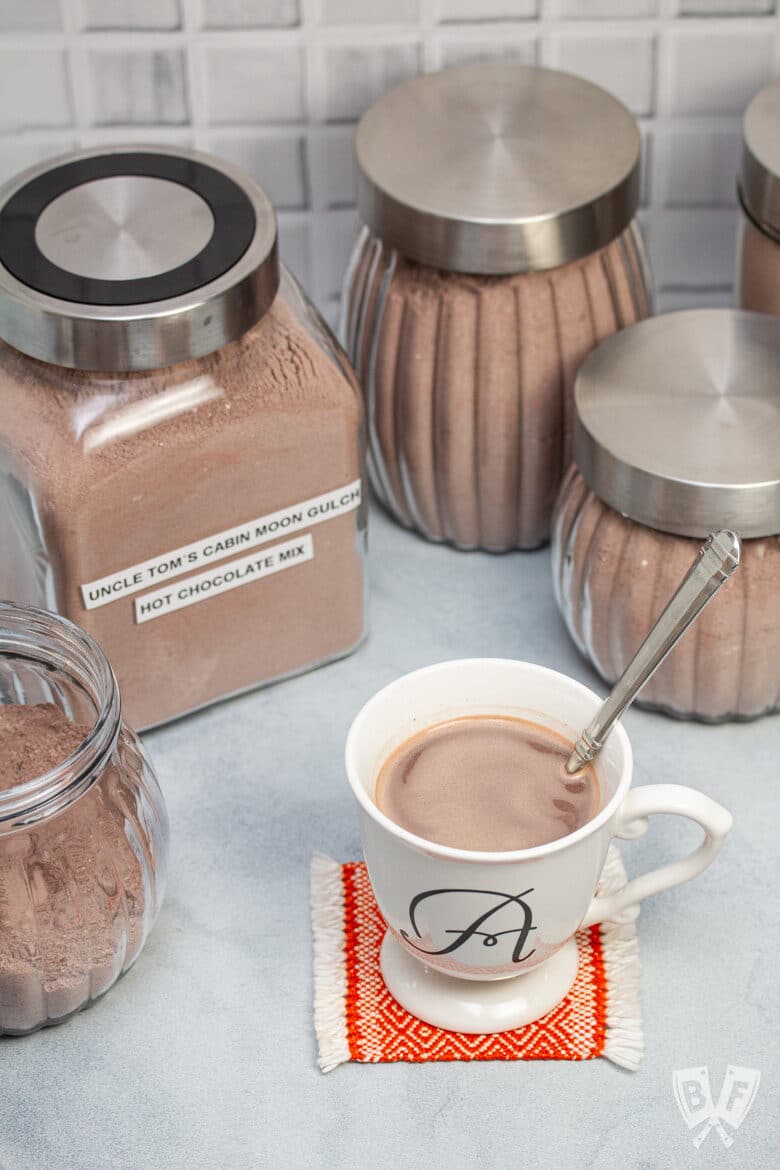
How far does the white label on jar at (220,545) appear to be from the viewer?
600 millimetres

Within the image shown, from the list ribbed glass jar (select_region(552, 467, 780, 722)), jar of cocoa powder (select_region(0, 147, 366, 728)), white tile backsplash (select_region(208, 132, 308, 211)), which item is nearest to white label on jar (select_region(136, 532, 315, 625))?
jar of cocoa powder (select_region(0, 147, 366, 728))

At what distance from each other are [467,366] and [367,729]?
21 centimetres

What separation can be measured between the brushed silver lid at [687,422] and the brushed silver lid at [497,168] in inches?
2.1

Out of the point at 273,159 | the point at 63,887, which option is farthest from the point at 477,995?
the point at 273,159

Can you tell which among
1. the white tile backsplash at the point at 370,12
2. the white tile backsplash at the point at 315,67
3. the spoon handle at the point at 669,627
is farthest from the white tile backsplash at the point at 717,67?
the spoon handle at the point at 669,627

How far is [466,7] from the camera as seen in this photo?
2.35 ft

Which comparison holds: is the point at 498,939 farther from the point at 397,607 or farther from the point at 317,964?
the point at 397,607

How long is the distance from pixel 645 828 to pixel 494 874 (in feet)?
0.27

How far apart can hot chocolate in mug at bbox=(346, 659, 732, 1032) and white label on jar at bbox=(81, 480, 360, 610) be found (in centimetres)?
12

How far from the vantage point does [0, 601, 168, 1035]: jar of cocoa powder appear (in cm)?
51

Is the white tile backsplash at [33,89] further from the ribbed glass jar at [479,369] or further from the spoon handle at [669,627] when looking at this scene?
the spoon handle at [669,627]

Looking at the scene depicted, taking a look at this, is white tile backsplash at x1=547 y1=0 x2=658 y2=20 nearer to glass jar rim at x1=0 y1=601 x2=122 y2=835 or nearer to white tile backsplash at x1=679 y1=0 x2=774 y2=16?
white tile backsplash at x1=679 y1=0 x2=774 y2=16

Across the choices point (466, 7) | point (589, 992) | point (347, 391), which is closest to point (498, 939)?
point (589, 992)

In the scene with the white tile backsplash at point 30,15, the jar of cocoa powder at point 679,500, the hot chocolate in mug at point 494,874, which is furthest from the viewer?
the white tile backsplash at point 30,15
